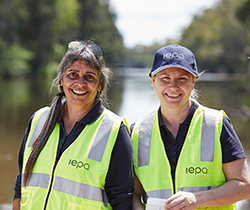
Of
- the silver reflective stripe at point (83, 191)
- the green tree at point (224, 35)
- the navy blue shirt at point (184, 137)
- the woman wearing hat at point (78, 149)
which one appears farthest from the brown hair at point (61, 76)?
the green tree at point (224, 35)

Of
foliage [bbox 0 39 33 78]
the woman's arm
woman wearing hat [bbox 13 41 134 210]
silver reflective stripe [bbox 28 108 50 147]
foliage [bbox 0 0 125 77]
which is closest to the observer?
the woman's arm

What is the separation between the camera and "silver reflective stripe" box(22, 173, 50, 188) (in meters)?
2.51

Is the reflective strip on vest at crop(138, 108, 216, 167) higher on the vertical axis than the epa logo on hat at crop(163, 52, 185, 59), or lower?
lower

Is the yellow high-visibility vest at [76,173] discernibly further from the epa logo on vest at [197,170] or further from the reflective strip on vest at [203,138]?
the epa logo on vest at [197,170]

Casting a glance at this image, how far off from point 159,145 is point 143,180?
0.29 m

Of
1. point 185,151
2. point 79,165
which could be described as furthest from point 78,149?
point 185,151

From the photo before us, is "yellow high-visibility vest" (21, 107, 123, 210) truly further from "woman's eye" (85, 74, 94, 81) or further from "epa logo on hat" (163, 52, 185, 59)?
"epa logo on hat" (163, 52, 185, 59)

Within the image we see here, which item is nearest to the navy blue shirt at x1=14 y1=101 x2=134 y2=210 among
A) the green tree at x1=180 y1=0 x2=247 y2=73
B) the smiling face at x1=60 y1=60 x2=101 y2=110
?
the smiling face at x1=60 y1=60 x2=101 y2=110

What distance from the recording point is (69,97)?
271 centimetres

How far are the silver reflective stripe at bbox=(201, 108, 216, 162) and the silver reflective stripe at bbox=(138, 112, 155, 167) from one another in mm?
422

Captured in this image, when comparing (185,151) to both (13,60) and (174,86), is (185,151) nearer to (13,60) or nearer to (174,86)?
(174,86)

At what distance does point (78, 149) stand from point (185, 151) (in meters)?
0.80

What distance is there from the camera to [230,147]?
2.37 meters

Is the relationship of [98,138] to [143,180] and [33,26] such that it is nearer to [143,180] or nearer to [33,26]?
[143,180]
